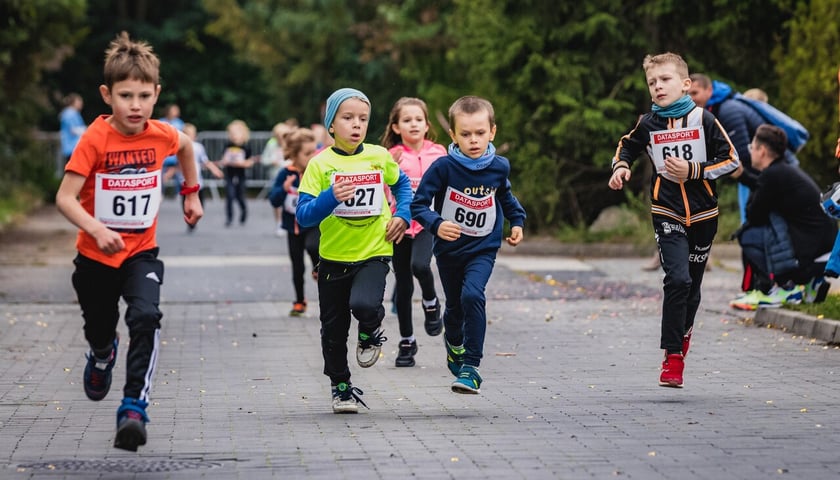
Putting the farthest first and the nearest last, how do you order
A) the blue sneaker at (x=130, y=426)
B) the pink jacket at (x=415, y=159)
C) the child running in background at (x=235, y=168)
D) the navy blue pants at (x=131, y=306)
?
the child running in background at (x=235, y=168)
the pink jacket at (x=415, y=159)
the navy blue pants at (x=131, y=306)
the blue sneaker at (x=130, y=426)

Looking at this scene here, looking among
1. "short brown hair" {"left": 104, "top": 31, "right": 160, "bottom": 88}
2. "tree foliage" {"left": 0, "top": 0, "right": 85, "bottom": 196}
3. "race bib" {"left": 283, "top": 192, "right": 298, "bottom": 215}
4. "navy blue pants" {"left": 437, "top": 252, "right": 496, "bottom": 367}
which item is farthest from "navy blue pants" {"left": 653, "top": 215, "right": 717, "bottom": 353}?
"tree foliage" {"left": 0, "top": 0, "right": 85, "bottom": 196}

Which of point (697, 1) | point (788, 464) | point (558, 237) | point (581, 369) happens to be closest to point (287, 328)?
point (581, 369)

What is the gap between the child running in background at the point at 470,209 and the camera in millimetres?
8375

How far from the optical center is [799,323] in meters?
11.6

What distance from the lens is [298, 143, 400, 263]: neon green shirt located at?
801 cm

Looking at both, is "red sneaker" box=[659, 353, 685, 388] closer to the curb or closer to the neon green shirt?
the neon green shirt

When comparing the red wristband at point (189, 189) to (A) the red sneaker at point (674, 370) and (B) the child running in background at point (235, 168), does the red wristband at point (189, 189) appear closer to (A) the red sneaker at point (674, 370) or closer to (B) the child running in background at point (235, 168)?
(A) the red sneaker at point (674, 370)

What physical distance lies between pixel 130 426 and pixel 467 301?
2.44m

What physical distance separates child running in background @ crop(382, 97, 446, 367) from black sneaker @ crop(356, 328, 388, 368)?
1.65 meters

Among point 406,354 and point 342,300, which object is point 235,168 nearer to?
point 406,354

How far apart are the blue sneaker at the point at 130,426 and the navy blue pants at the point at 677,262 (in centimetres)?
329

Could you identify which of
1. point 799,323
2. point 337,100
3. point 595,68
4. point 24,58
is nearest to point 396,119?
point 337,100

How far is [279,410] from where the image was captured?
8.16 metres

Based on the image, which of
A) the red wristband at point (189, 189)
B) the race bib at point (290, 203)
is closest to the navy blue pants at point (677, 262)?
the red wristband at point (189, 189)
